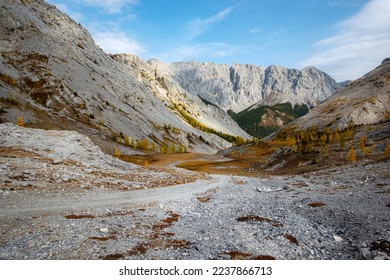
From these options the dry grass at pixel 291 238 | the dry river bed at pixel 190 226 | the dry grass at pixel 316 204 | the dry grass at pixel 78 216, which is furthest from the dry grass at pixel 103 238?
the dry grass at pixel 316 204

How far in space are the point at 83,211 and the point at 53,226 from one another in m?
4.77

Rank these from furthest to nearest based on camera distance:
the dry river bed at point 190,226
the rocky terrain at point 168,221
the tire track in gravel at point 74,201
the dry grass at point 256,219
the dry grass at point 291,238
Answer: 1. the tire track in gravel at point 74,201
2. the dry grass at point 256,219
3. the dry grass at point 291,238
4. the rocky terrain at point 168,221
5. the dry river bed at point 190,226

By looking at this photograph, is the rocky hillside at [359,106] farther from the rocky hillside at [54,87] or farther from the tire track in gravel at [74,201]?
the tire track in gravel at [74,201]

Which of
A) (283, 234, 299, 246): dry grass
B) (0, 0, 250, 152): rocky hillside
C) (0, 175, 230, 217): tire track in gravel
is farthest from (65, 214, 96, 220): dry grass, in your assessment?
(0, 0, 250, 152): rocky hillside

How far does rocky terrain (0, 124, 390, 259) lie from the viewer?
1480 centimetres

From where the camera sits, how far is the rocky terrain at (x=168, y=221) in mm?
14797

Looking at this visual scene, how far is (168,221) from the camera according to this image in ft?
69.9

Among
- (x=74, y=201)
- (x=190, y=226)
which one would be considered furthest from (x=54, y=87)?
(x=190, y=226)

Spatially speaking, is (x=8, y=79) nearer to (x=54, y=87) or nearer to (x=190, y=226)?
(x=54, y=87)

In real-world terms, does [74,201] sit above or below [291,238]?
above

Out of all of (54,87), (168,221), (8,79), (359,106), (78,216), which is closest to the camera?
(78,216)

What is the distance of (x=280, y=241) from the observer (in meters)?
16.9
